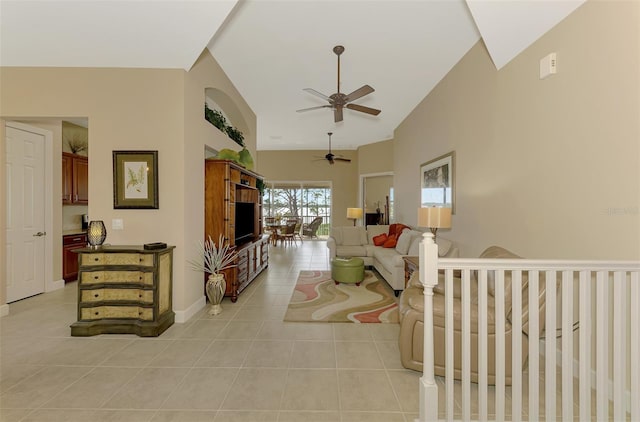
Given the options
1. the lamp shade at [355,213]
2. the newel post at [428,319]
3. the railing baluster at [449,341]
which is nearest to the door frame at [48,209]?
the newel post at [428,319]

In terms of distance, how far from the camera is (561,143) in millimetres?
2250

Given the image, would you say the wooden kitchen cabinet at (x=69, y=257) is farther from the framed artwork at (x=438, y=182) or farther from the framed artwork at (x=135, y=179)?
the framed artwork at (x=438, y=182)

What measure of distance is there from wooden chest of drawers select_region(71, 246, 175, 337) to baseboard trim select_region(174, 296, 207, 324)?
0.28 m

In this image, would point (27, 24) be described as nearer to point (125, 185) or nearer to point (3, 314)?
point (125, 185)

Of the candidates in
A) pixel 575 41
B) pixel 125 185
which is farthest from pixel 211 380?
pixel 575 41

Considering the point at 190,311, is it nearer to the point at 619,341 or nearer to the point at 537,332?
the point at 537,332

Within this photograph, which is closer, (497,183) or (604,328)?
(604,328)

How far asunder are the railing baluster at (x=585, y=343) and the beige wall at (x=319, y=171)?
8.78 m

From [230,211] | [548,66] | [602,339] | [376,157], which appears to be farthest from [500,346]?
[376,157]

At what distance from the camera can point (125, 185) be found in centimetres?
315

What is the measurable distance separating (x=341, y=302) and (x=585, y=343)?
2.62 metres

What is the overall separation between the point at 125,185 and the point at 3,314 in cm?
217

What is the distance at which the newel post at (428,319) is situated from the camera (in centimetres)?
156

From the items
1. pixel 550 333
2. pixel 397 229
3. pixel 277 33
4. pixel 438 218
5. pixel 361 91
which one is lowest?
pixel 550 333
